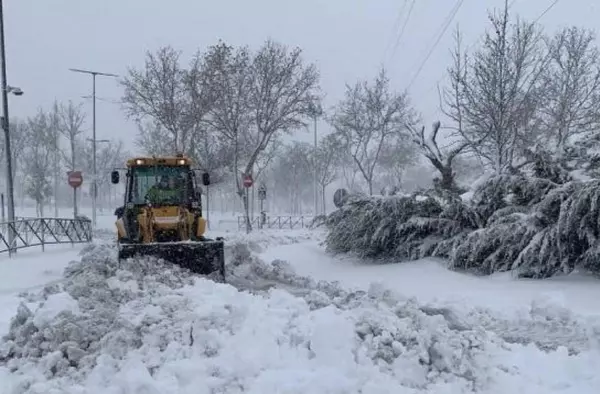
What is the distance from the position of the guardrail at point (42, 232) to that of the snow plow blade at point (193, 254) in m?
7.89

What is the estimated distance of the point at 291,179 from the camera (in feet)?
238

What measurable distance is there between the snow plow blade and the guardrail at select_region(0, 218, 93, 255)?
789 centimetres

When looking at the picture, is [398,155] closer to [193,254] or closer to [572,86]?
[572,86]

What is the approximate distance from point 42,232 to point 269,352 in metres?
16.5

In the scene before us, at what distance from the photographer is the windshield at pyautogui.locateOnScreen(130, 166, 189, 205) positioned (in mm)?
13055

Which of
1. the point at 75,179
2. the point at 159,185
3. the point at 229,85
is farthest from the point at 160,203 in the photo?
the point at 229,85

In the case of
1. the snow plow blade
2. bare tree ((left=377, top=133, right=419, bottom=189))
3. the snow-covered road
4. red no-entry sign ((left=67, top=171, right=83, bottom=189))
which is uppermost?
bare tree ((left=377, top=133, right=419, bottom=189))

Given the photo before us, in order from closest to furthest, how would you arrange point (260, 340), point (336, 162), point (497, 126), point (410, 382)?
point (410, 382)
point (260, 340)
point (497, 126)
point (336, 162)

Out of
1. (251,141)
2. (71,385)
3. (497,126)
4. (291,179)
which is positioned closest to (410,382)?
(71,385)

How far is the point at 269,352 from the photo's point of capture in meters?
5.18

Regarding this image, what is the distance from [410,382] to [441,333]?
0.93 metres

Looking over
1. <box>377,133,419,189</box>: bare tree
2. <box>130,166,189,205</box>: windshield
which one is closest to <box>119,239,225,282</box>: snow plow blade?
<box>130,166,189,205</box>: windshield

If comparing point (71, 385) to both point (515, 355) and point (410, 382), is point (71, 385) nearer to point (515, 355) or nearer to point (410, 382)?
point (410, 382)

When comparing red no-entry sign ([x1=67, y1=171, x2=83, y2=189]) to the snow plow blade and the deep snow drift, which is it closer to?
the snow plow blade
